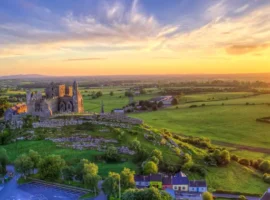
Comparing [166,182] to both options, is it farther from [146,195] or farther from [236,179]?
[236,179]

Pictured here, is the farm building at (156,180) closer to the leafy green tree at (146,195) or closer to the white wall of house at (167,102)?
the leafy green tree at (146,195)

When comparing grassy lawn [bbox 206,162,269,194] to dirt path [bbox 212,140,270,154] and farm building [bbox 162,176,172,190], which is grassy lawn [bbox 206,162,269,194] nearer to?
farm building [bbox 162,176,172,190]

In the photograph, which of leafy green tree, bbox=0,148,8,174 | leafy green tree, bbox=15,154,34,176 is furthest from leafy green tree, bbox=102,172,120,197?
leafy green tree, bbox=0,148,8,174

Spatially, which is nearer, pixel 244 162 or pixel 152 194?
pixel 152 194

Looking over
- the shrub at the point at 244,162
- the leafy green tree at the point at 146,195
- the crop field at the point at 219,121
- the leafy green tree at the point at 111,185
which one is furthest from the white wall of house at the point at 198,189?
the crop field at the point at 219,121

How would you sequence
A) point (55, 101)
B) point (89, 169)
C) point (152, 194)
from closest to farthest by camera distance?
point (152, 194)
point (89, 169)
point (55, 101)

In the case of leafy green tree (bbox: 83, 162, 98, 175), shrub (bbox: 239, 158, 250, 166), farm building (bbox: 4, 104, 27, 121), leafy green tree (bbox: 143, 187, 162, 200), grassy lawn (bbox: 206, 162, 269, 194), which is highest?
farm building (bbox: 4, 104, 27, 121)

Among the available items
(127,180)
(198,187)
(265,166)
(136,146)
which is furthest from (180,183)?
(265,166)
